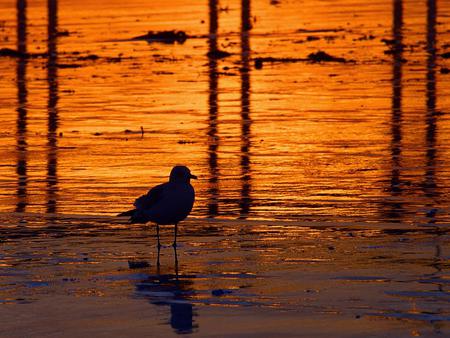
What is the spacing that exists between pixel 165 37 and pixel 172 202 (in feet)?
77.2

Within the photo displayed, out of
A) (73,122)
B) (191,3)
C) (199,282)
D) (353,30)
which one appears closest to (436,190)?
(199,282)

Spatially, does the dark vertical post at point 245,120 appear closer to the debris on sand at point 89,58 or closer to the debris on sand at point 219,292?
the debris on sand at point 89,58

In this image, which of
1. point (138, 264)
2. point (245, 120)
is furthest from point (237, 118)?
point (138, 264)

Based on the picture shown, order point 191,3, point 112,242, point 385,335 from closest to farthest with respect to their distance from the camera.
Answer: point 385,335 < point 112,242 < point 191,3

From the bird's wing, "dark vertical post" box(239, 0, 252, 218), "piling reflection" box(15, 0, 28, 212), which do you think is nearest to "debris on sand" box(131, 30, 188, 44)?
"dark vertical post" box(239, 0, 252, 218)

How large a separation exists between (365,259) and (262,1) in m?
37.6

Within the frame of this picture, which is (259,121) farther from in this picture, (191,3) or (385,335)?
(191,3)

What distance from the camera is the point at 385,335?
8.90 m

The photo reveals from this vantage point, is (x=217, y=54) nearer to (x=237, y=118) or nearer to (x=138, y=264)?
(x=237, y=118)

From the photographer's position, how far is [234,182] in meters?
15.9

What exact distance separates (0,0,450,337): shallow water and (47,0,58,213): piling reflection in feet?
0.21

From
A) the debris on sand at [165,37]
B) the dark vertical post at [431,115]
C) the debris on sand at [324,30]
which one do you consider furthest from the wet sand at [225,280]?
the debris on sand at [324,30]

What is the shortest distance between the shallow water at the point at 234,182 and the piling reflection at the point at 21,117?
0.07m

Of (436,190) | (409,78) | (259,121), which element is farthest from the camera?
(409,78)
